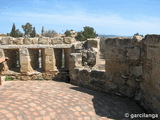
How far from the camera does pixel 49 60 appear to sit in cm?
671

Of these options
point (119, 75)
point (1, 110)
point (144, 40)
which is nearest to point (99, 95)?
point (119, 75)

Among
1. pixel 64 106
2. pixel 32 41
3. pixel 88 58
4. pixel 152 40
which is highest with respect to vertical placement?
pixel 32 41

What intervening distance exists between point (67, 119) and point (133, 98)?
2116 mm

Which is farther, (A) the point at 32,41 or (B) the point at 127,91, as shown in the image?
(A) the point at 32,41

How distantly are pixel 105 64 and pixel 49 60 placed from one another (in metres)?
2.54

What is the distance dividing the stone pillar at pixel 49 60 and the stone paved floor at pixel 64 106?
1.92 m

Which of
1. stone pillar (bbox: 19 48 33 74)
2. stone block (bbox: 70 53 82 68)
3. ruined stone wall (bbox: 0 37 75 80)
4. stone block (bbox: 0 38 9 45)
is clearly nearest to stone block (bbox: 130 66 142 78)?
stone block (bbox: 70 53 82 68)

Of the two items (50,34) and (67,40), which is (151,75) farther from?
(50,34)

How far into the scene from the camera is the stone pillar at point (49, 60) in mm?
6676

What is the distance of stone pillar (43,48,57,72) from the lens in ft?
21.9

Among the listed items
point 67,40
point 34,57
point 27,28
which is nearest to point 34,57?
point 34,57

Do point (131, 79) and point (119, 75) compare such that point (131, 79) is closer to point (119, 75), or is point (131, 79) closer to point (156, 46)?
point (119, 75)

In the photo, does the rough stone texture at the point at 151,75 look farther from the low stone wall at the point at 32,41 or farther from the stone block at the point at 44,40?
the stone block at the point at 44,40

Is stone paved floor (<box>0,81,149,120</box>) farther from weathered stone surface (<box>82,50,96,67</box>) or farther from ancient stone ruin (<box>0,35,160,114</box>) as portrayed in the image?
weathered stone surface (<box>82,50,96,67</box>)
